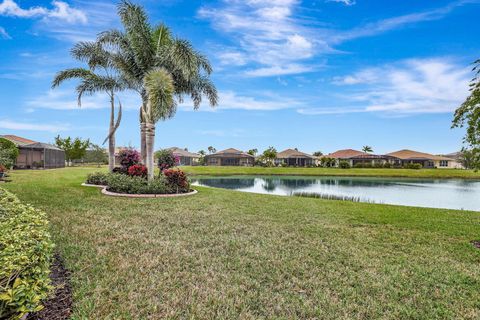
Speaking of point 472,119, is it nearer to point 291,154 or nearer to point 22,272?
point 22,272

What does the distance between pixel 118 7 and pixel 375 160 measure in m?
57.3

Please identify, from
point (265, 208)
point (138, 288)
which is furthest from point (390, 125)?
point (138, 288)

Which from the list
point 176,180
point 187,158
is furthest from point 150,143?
point 187,158

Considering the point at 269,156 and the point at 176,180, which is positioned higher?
the point at 269,156

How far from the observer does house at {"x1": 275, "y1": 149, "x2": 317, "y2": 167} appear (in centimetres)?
5743

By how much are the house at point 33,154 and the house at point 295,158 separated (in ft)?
136

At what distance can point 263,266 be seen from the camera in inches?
153

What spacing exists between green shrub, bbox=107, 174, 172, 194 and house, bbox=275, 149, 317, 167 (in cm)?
4811

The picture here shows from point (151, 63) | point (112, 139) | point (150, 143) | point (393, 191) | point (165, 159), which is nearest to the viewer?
point (150, 143)

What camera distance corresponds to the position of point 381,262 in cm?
421

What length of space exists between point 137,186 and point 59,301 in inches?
324

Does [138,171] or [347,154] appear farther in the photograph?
[347,154]

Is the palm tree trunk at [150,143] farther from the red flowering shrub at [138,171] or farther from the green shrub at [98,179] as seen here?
the green shrub at [98,179]

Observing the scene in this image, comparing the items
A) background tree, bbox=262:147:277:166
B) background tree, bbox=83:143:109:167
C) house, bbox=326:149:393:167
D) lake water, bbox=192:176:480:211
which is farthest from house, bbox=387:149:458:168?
background tree, bbox=83:143:109:167
